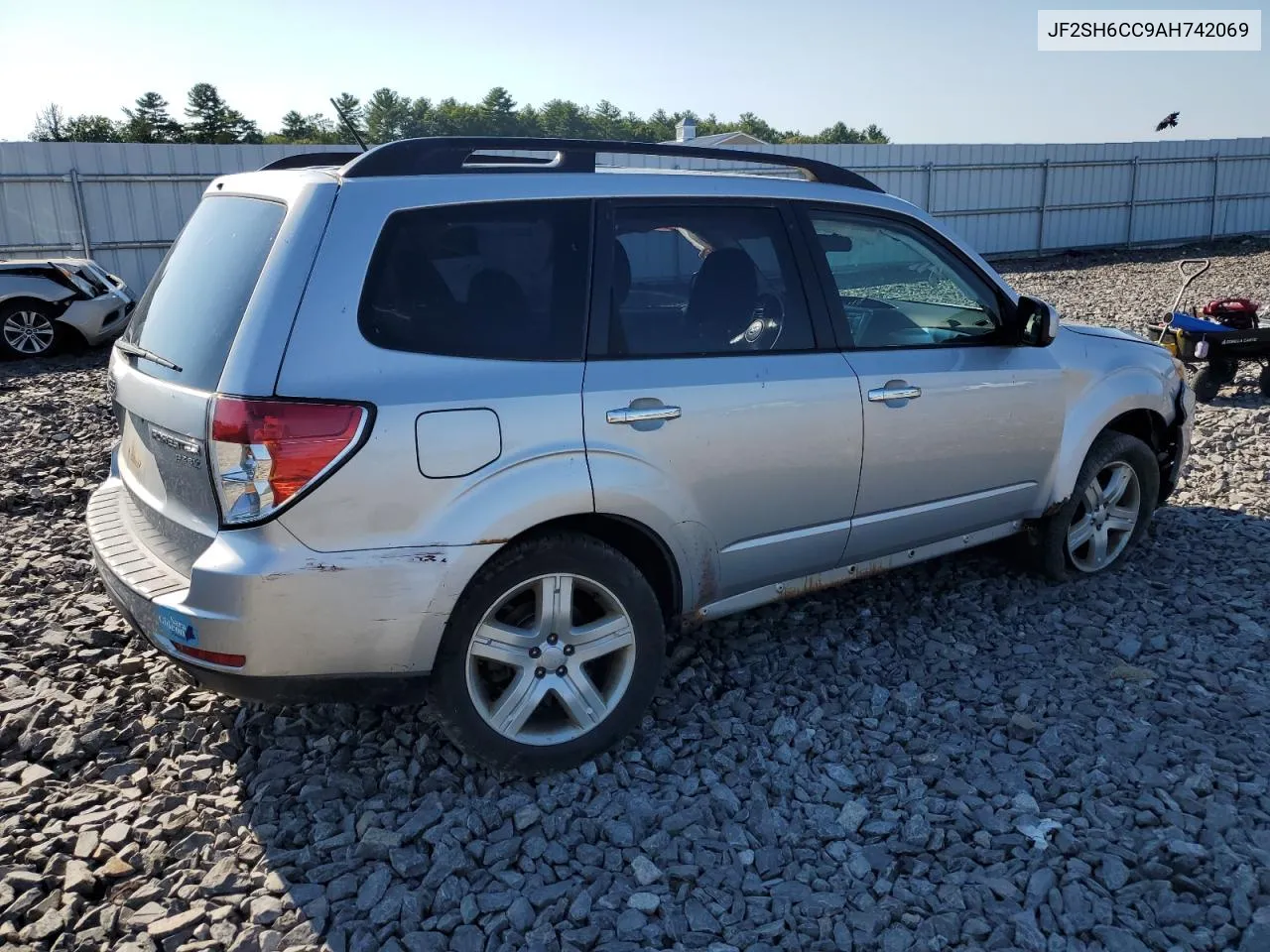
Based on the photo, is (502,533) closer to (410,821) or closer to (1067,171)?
(410,821)

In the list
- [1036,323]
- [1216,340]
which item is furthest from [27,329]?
[1216,340]

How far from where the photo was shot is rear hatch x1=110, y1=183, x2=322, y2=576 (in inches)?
115

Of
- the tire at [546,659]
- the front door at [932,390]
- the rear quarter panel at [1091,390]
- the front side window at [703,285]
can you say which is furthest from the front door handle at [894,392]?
the tire at [546,659]

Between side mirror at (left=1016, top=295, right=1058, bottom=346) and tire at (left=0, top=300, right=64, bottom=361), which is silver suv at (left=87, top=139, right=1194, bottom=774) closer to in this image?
side mirror at (left=1016, top=295, right=1058, bottom=346)

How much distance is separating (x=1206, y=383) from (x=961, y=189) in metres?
15.9

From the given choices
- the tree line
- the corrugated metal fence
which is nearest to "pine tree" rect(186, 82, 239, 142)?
the tree line

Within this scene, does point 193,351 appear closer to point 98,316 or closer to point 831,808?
point 831,808

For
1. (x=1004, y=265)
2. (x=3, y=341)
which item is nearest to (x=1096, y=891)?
(x=3, y=341)

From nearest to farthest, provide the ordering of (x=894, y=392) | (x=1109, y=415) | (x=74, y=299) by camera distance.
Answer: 1. (x=894, y=392)
2. (x=1109, y=415)
3. (x=74, y=299)

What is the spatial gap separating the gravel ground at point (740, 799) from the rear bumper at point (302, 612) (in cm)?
52

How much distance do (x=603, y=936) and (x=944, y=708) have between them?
170 cm

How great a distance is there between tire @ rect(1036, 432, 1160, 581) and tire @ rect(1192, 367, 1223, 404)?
4166 millimetres

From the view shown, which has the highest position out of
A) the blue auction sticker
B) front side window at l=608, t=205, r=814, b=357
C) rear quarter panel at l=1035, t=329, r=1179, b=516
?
front side window at l=608, t=205, r=814, b=357

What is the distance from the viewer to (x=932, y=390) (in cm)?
411
